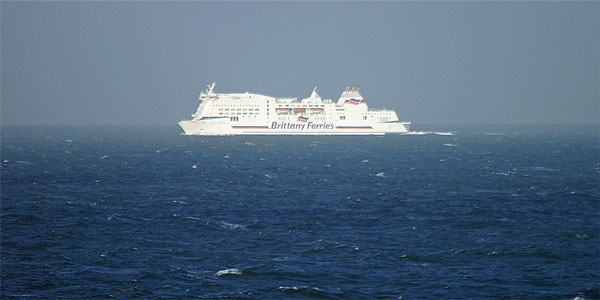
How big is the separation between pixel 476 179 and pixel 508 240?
26.7 m

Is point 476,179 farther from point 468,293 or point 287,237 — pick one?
point 468,293

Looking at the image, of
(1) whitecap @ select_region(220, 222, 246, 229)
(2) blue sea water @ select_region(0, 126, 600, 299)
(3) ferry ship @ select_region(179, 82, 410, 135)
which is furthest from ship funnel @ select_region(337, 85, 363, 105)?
(1) whitecap @ select_region(220, 222, 246, 229)

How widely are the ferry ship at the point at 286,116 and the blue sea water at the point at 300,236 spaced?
80.2 metres

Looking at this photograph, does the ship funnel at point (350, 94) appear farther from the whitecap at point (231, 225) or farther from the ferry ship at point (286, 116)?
the whitecap at point (231, 225)

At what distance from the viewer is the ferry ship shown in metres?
138

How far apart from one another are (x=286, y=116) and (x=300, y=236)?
11253 centimetres

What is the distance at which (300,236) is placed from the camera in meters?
30.8

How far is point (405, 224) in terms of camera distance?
1332 inches

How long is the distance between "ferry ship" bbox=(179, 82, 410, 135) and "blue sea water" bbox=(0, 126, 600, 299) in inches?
3157

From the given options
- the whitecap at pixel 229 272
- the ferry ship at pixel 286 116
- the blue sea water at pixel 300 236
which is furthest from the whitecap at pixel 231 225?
the ferry ship at pixel 286 116

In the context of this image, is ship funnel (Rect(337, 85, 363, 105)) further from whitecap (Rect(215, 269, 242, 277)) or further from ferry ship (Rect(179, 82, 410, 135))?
whitecap (Rect(215, 269, 242, 277))

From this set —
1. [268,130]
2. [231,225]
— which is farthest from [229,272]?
[268,130]

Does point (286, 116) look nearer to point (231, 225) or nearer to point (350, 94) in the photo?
point (350, 94)

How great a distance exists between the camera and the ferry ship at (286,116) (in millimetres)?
138375
